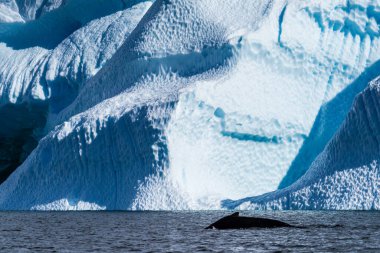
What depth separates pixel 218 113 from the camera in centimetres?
1666

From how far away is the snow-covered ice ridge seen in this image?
16297 millimetres

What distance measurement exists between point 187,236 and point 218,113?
759cm

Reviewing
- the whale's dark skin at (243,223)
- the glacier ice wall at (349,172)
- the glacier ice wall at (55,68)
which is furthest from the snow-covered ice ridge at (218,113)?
the whale's dark skin at (243,223)

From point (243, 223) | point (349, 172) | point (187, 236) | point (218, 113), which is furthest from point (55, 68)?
point (187, 236)

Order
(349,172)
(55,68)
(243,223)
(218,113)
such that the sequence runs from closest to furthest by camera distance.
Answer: (243,223) < (349,172) < (218,113) < (55,68)

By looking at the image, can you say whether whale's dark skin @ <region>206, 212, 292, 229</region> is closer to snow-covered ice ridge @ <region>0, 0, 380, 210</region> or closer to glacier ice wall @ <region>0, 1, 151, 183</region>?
snow-covered ice ridge @ <region>0, 0, 380, 210</region>

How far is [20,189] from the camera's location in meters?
19.2

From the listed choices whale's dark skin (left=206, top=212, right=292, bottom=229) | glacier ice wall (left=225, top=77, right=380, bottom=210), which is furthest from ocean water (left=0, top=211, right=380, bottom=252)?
glacier ice wall (left=225, top=77, right=380, bottom=210)

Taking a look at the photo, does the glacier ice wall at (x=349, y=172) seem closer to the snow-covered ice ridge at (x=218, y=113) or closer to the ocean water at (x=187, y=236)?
the snow-covered ice ridge at (x=218, y=113)

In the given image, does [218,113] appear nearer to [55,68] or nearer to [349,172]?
[349,172]

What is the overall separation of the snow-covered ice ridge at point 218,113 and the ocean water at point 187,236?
139 inches

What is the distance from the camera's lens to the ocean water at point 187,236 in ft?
25.4

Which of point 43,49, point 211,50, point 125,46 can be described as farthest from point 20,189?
point 43,49

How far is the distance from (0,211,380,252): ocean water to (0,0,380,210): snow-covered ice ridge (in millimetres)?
3529
